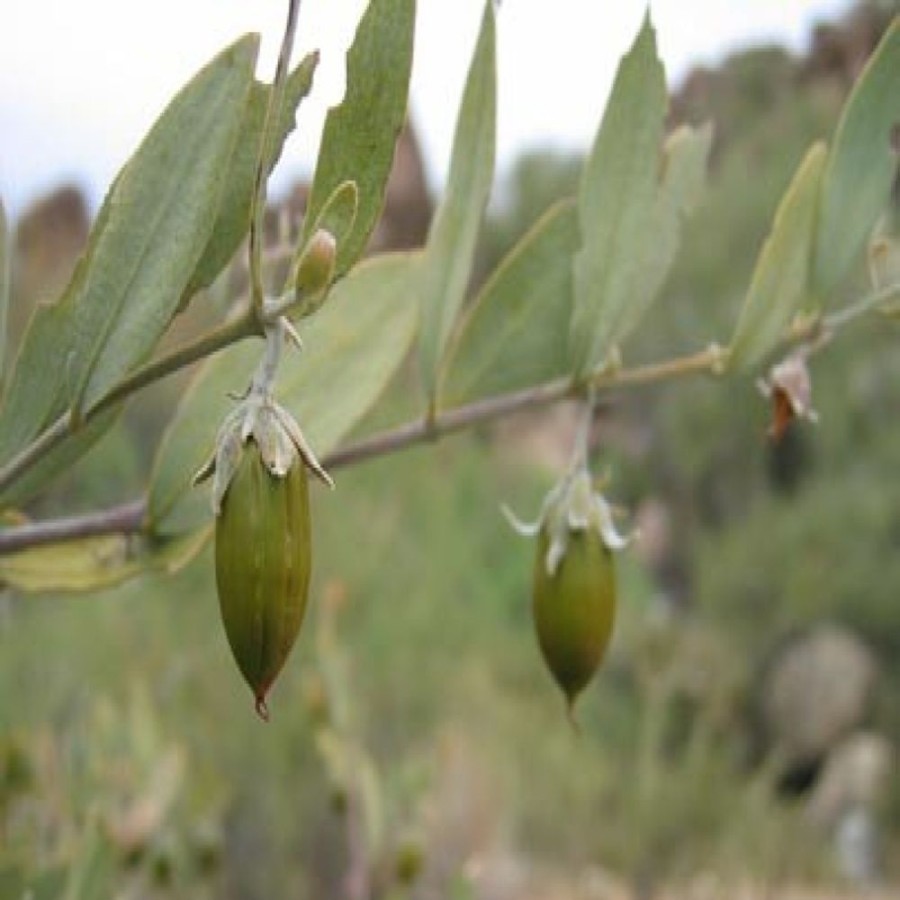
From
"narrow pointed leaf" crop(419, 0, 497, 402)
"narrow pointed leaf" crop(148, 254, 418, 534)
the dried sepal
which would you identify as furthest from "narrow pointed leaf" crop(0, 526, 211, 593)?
the dried sepal

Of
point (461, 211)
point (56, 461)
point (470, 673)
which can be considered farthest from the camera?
point (470, 673)

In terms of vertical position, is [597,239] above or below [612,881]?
above

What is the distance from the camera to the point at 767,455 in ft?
40.1

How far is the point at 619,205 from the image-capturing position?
832 mm

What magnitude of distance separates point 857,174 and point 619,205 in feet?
0.34

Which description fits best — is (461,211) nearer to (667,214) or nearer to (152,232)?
(667,214)

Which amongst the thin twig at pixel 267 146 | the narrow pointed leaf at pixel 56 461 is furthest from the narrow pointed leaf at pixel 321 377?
the thin twig at pixel 267 146

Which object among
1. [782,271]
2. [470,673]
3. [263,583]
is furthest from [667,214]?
[470,673]

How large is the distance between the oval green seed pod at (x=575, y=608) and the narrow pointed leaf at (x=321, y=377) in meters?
0.10

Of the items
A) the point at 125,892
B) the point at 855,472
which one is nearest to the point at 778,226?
the point at 125,892

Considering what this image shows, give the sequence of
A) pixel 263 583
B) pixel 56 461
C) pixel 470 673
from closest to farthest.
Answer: pixel 263 583
pixel 56 461
pixel 470 673

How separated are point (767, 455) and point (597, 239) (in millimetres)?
11526

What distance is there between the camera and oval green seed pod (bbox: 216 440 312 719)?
544 millimetres

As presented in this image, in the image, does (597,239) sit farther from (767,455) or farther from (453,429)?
(767,455)
